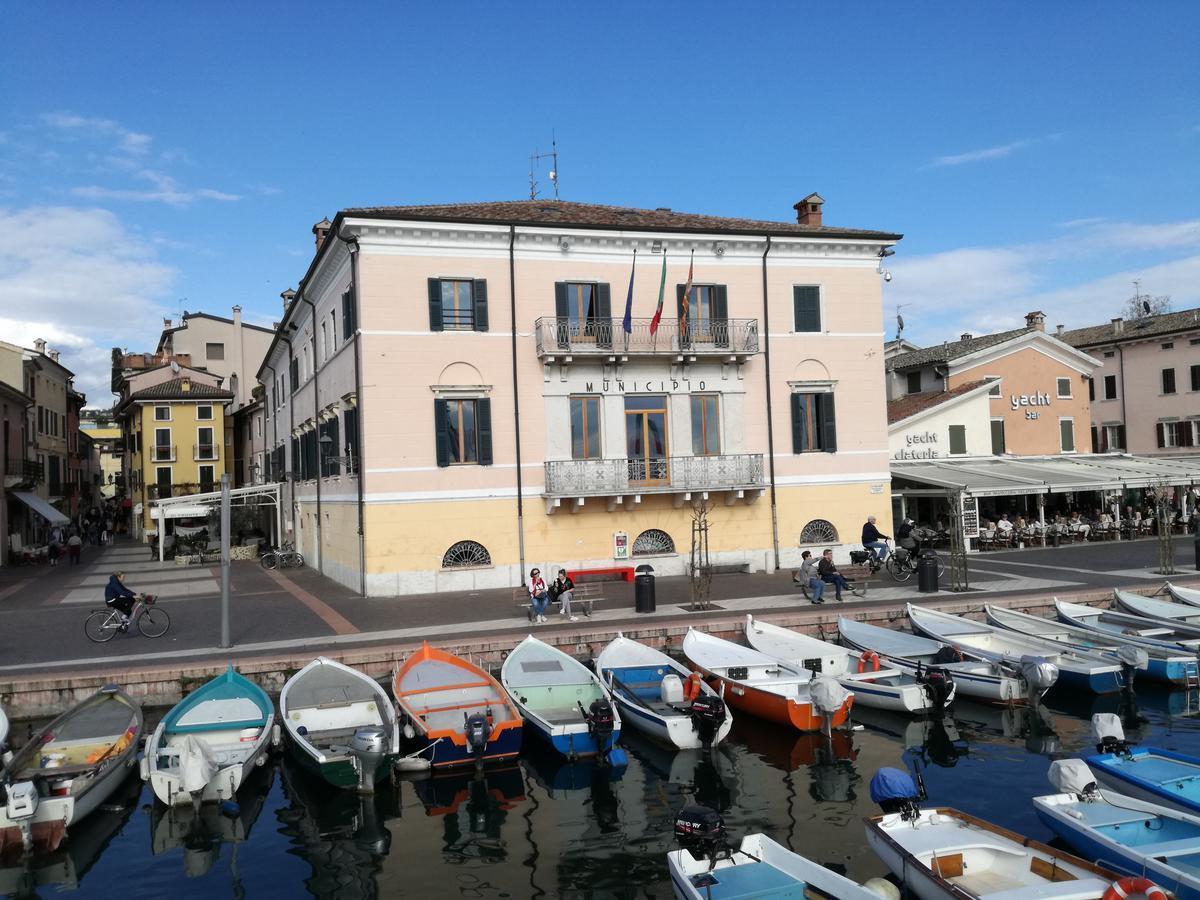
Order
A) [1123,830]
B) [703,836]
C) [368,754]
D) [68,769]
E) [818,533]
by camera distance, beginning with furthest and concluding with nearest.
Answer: [818,533], [368,754], [68,769], [1123,830], [703,836]

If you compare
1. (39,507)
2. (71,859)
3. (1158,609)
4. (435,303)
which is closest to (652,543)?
(435,303)

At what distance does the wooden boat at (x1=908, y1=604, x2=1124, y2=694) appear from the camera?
1642 centimetres

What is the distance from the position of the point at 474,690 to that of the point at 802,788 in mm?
5672

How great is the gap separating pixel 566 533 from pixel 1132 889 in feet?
65.4

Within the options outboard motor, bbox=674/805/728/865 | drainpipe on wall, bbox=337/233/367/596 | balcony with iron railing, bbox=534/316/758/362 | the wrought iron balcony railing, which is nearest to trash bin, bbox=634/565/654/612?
the wrought iron balcony railing

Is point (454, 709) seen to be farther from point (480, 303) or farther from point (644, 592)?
point (480, 303)

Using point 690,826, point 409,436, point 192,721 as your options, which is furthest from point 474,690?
point 409,436

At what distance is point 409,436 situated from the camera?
25359 mm

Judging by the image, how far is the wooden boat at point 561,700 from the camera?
13.8m

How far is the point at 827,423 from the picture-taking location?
2928 cm

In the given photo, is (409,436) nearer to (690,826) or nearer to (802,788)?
(802,788)

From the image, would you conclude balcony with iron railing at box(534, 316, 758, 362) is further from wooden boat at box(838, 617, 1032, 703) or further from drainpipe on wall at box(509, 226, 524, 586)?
wooden boat at box(838, 617, 1032, 703)

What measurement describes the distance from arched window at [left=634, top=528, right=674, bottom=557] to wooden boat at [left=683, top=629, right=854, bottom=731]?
9.33 m

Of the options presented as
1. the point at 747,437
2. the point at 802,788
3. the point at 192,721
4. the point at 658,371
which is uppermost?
the point at 658,371
